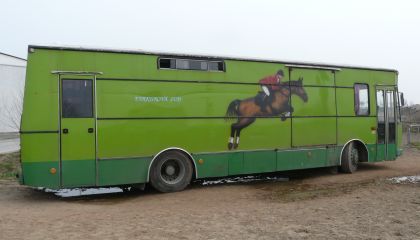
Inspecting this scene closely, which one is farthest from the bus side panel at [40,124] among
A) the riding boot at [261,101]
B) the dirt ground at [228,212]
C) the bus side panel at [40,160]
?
the riding boot at [261,101]

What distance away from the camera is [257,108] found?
12.0 m

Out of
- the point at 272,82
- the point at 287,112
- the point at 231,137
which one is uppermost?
the point at 272,82

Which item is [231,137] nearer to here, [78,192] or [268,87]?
[268,87]

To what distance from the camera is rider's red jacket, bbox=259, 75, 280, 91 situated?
12167mm

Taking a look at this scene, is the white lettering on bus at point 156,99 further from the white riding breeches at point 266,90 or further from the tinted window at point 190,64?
the white riding breeches at point 266,90

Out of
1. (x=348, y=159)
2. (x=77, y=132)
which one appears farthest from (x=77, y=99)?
(x=348, y=159)

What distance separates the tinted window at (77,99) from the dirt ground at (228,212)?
1.80 m

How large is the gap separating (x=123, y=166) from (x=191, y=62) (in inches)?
111

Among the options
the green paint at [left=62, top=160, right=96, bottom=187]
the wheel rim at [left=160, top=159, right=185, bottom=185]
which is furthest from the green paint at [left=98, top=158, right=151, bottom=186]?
the wheel rim at [left=160, top=159, right=185, bottom=185]

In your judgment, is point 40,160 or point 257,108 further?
point 257,108

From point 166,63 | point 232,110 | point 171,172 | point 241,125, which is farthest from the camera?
point 241,125

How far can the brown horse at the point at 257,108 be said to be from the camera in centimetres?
1158

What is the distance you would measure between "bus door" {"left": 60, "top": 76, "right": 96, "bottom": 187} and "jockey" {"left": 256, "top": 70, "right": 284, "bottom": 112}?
14.1 ft

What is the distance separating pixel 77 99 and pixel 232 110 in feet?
12.2
